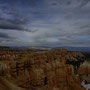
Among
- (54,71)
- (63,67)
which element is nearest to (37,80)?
(54,71)

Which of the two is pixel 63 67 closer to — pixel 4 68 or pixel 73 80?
pixel 73 80

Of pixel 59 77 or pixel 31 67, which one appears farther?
pixel 59 77

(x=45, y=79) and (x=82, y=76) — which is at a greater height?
(x=45, y=79)

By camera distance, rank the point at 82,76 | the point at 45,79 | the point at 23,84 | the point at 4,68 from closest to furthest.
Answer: the point at 4,68 < the point at 23,84 < the point at 45,79 < the point at 82,76

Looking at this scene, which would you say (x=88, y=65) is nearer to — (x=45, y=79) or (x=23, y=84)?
(x=45, y=79)

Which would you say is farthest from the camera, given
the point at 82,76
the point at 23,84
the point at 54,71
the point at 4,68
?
the point at 82,76

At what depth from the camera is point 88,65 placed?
42.2m

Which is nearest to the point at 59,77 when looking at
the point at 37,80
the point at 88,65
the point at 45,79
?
the point at 45,79

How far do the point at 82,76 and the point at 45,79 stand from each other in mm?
21096

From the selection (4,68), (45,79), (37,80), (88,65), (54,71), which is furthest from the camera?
(88,65)

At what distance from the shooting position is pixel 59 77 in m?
20.6

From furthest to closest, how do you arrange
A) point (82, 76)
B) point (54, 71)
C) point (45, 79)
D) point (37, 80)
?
point (82, 76) < point (54, 71) < point (45, 79) < point (37, 80)

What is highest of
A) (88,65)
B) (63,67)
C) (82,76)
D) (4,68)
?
(4,68)

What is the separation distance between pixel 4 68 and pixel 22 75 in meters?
2.88
